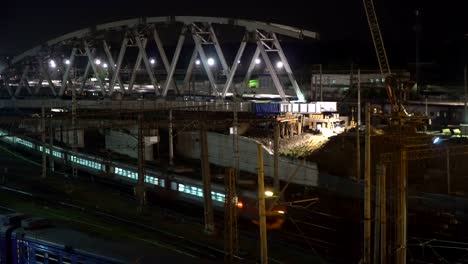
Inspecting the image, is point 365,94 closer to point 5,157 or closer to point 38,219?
point 5,157

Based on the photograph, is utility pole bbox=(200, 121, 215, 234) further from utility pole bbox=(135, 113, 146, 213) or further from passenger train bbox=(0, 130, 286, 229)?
utility pole bbox=(135, 113, 146, 213)

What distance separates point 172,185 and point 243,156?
31.4 ft

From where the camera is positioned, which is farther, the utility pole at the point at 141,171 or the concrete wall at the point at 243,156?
the concrete wall at the point at 243,156

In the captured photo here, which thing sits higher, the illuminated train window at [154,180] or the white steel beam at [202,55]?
the white steel beam at [202,55]

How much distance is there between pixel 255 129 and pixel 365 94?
1265cm

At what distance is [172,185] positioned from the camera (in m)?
27.8

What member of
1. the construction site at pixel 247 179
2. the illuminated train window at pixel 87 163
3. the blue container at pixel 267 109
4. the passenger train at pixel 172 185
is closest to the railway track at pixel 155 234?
the construction site at pixel 247 179

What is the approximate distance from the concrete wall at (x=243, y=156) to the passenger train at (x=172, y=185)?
6730mm

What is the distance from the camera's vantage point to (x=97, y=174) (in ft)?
111

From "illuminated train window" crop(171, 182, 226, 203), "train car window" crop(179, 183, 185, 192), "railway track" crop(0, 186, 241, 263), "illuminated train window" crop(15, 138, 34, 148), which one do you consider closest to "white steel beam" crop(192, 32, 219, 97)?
"illuminated train window" crop(15, 138, 34, 148)

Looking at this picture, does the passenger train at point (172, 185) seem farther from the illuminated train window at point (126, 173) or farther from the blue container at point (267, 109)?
the blue container at point (267, 109)

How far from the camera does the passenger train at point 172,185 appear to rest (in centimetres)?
2312

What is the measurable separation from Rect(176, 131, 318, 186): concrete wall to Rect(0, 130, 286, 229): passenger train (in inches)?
265

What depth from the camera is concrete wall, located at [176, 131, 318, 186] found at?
31.2 metres
